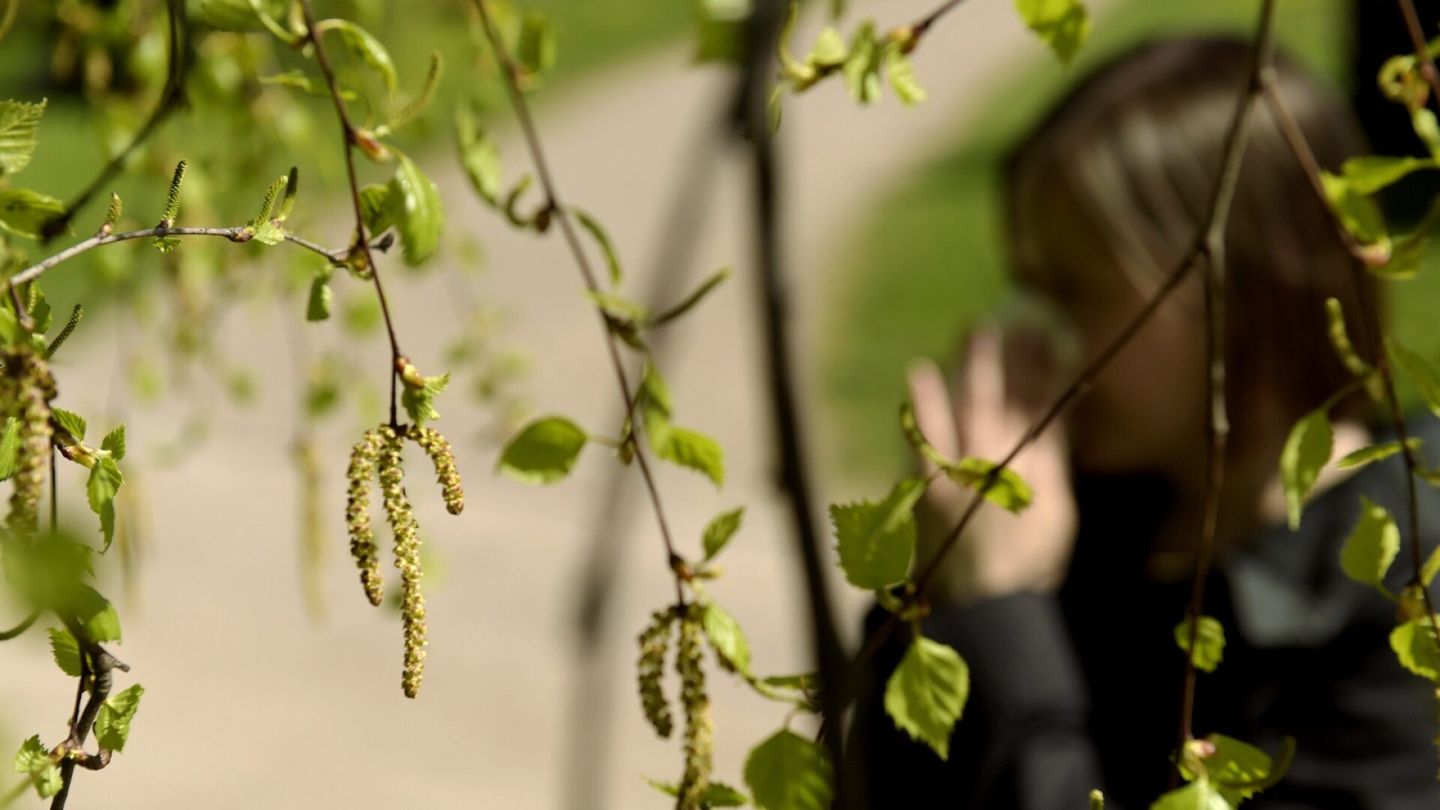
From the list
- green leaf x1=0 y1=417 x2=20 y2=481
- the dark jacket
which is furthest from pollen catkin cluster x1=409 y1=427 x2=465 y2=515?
the dark jacket

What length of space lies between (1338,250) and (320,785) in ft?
6.58

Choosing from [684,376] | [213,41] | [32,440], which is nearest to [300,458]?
[213,41]

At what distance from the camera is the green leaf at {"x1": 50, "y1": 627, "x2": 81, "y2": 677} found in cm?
50

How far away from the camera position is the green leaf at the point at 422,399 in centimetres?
47

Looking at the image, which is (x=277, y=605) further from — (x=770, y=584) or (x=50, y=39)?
(x=50, y=39)

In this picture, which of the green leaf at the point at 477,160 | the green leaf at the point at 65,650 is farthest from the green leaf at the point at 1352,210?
the green leaf at the point at 65,650

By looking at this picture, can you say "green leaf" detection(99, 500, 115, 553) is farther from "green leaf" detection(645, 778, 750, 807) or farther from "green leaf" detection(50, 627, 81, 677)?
"green leaf" detection(645, 778, 750, 807)

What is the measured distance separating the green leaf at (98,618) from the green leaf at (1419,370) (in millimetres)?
400

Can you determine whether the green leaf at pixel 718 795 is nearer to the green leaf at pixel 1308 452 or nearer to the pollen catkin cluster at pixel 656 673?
the pollen catkin cluster at pixel 656 673

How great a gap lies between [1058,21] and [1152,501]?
33.4 inches

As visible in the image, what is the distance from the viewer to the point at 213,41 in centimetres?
105

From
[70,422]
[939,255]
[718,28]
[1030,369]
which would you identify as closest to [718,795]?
[70,422]

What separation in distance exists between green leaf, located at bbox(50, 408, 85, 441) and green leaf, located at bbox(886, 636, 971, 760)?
0.27 metres

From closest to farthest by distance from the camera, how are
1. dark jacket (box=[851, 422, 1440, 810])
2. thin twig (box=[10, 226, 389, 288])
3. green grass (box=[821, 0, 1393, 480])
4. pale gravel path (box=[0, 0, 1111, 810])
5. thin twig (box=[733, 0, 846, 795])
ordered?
1. thin twig (box=[733, 0, 846, 795])
2. thin twig (box=[10, 226, 389, 288])
3. dark jacket (box=[851, 422, 1440, 810])
4. pale gravel path (box=[0, 0, 1111, 810])
5. green grass (box=[821, 0, 1393, 480])
